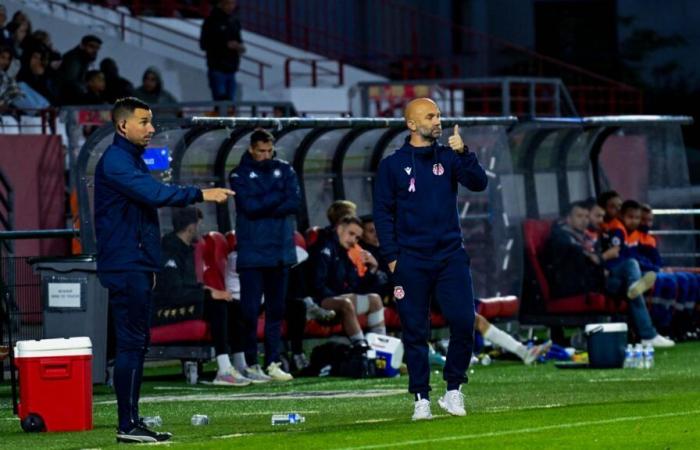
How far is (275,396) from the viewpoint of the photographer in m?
16.4

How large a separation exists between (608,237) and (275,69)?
11509 millimetres

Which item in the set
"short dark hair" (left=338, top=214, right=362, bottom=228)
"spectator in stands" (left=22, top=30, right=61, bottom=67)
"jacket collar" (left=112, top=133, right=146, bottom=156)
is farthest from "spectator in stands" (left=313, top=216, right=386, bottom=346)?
"spectator in stands" (left=22, top=30, right=61, bottom=67)

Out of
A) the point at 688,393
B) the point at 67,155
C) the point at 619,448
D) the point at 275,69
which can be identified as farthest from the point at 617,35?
the point at 619,448

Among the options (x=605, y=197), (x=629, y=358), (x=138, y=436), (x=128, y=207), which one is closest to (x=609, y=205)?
(x=605, y=197)

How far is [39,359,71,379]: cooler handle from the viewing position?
44.3 ft

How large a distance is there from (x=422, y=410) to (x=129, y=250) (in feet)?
7.20

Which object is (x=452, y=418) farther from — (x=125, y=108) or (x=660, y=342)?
(x=660, y=342)

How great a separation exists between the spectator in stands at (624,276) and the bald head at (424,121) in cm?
832

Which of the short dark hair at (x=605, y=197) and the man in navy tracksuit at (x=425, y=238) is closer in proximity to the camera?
the man in navy tracksuit at (x=425, y=238)

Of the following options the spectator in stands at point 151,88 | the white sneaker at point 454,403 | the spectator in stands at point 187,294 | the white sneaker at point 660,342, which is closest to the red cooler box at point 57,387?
A: the white sneaker at point 454,403

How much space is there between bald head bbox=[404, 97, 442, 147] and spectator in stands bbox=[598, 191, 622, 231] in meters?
8.86

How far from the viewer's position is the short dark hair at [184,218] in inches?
722

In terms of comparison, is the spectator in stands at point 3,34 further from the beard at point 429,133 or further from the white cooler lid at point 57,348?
the beard at point 429,133

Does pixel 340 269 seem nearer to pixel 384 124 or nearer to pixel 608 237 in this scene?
pixel 384 124
